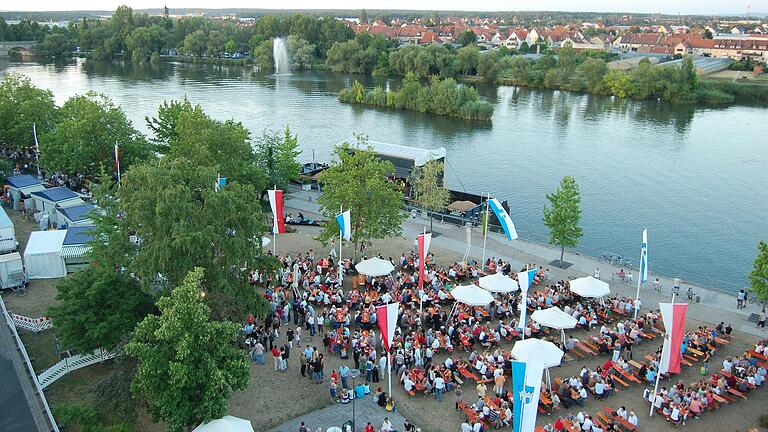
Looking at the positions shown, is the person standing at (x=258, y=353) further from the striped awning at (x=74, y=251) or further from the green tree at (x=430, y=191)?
the green tree at (x=430, y=191)

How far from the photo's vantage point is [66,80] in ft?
335

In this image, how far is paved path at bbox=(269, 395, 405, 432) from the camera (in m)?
16.9

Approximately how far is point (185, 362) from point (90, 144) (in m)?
27.9

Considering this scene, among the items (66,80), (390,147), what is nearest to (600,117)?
(390,147)

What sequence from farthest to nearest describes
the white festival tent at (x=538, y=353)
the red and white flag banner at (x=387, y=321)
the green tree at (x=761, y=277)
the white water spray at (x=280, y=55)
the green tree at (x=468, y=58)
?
the white water spray at (x=280, y=55)
the green tree at (x=468, y=58)
the green tree at (x=761, y=277)
the white festival tent at (x=538, y=353)
the red and white flag banner at (x=387, y=321)

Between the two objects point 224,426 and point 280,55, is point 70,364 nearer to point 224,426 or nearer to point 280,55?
point 224,426

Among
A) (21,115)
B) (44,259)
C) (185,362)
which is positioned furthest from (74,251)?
(21,115)

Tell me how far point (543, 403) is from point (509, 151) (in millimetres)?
44759

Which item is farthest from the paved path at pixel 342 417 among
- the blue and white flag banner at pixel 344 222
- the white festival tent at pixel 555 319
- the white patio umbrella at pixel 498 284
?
the blue and white flag banner at pixel 344 222

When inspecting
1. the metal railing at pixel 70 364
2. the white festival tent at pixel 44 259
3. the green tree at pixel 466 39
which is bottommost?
the metal railing at pixel 70 364

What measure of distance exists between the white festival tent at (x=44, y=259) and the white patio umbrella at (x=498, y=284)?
55.1 ft

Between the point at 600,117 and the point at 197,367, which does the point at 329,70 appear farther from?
the point at 197,367

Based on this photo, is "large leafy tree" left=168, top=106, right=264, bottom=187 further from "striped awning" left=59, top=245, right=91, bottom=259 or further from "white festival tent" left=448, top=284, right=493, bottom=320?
"white festival tent" left=448, top=284, right=493, bottom=320

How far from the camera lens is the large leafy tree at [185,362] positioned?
14008mm
